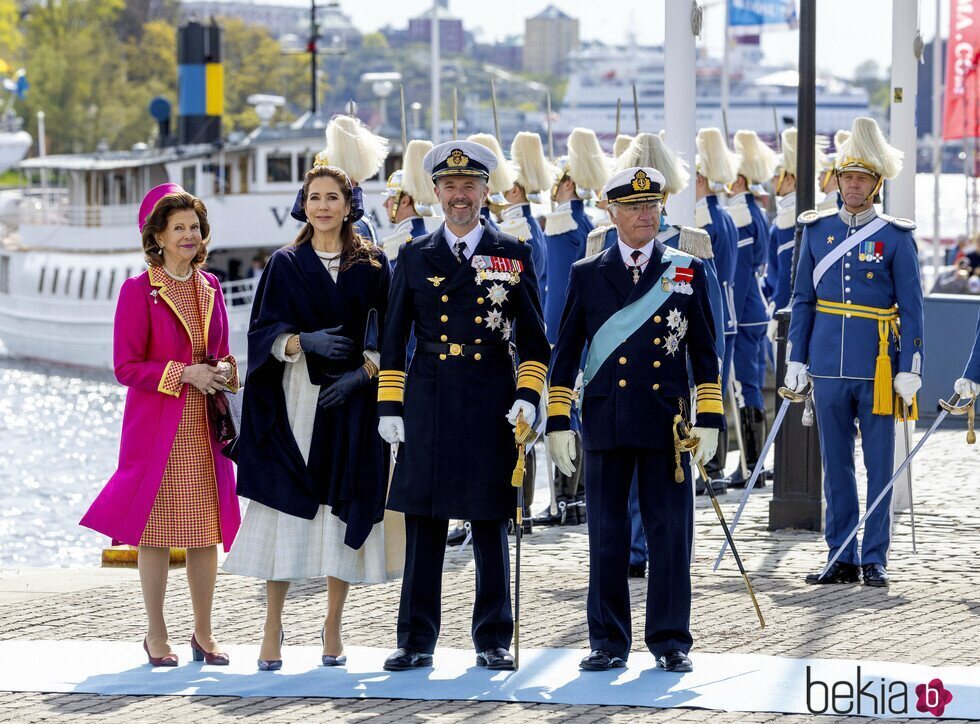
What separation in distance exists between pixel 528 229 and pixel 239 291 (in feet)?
79.0

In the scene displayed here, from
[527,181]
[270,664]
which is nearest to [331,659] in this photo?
[270,664]

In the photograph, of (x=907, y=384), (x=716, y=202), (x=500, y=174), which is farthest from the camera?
(x=716, y=202)

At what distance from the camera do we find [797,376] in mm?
9164

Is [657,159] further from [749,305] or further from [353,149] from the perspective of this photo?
[749,305]

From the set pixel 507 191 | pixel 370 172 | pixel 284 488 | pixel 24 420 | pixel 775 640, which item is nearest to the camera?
pixel 284 488

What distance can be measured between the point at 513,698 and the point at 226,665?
1261mm

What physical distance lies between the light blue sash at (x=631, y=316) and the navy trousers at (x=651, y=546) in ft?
1.35

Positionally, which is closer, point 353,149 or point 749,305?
point 353,149

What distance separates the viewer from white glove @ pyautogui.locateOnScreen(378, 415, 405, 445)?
285 inches

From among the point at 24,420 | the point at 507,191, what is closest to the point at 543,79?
the point at 24,420

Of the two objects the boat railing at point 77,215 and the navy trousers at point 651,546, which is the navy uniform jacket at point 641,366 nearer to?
the navy trousers at point 651,546

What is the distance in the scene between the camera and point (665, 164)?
8.15 m

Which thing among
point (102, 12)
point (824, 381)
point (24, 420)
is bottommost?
point (24, 420)

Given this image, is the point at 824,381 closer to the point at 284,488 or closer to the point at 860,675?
the point at 860,675
